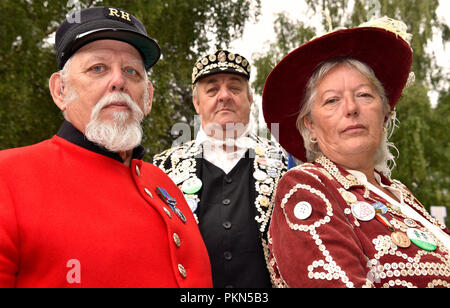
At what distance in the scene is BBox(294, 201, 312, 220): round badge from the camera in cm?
202

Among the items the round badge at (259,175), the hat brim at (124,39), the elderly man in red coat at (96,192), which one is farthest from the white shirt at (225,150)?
the hat brim at (124,39)

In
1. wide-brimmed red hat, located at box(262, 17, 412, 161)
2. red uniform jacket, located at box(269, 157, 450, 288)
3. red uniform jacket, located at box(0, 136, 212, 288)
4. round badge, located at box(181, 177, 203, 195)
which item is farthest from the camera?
round badge, located at box(181, 177, 203, 195)

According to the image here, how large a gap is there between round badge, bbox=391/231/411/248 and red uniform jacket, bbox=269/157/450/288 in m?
0.02

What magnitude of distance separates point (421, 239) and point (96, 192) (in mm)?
1546

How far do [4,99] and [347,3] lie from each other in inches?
387

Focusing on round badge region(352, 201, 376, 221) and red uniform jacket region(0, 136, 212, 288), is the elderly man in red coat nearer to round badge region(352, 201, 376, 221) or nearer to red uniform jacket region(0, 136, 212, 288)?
red uniform jacket region(0, 136, 212, 288)

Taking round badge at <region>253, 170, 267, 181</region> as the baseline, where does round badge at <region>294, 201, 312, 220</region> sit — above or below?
below

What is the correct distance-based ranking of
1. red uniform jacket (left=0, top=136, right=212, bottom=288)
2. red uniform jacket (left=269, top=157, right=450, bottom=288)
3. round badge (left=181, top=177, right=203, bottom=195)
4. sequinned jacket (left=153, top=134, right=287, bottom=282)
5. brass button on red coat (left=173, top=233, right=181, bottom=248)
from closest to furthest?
1. red uniform jacket (left=0, top=136, right=212, bottom=288)
2. red uniform jacket (left=269, top=157, right=450, bottom=288)
3. brass button on red coat (left=173, top=233, right=181, bottom=248)
4. sequinned jacket (left=153, top=134, right=287, bottom=282)
5. round badge (left=181, top=177, right=203, bottom=195)

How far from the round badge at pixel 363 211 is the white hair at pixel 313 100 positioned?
56 cm

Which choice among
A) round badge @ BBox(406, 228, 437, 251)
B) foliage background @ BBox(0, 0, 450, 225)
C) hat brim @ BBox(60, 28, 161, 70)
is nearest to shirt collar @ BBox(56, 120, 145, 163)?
hat brim @ BBox(60, 28, 161, 70)

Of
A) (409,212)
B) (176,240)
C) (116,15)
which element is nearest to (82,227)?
(176,240)

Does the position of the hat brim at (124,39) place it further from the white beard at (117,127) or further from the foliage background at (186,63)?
the foliage background at (186,63)
